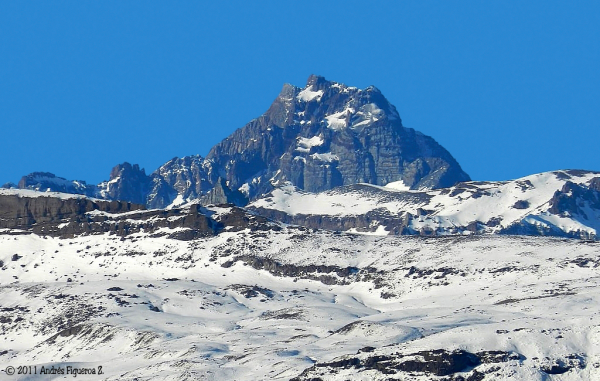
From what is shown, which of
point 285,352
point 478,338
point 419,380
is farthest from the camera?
point 285,352

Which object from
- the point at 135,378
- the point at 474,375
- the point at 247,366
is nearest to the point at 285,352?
the point at 247,366

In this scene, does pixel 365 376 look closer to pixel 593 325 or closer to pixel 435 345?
pixel 435 345

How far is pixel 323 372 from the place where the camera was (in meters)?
178

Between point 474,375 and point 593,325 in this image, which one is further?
point 593,325

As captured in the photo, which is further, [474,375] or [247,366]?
[247,366]

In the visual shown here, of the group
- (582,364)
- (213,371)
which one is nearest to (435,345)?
(582,364)

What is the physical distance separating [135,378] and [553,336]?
2088 inches

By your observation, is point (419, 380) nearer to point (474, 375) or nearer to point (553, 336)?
point (474, 375)

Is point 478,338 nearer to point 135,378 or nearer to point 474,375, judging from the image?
point 474,375

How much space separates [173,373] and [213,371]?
511 centimetres

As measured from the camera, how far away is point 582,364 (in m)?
176

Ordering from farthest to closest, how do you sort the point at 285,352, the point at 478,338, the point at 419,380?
the point at 285,352
the point at 478,338
the point at 419,380

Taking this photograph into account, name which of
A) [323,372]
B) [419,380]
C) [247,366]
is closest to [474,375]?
[419,380]

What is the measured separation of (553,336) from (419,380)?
70.8ft
